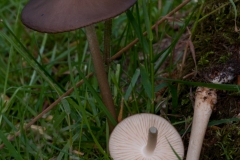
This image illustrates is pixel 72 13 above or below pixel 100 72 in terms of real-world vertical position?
above

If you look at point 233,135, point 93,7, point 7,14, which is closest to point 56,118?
point 93,7

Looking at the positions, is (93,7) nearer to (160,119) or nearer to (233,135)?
(160,119)

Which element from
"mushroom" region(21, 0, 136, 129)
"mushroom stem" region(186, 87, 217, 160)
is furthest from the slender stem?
"mushroom stem" region(186, 87, 217, 160)

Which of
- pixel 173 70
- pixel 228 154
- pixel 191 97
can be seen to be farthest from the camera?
pixel 173 70

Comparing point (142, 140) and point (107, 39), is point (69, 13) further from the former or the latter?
point (142, 140)

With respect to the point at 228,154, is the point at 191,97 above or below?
above

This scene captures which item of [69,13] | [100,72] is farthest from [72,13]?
[100,72]
